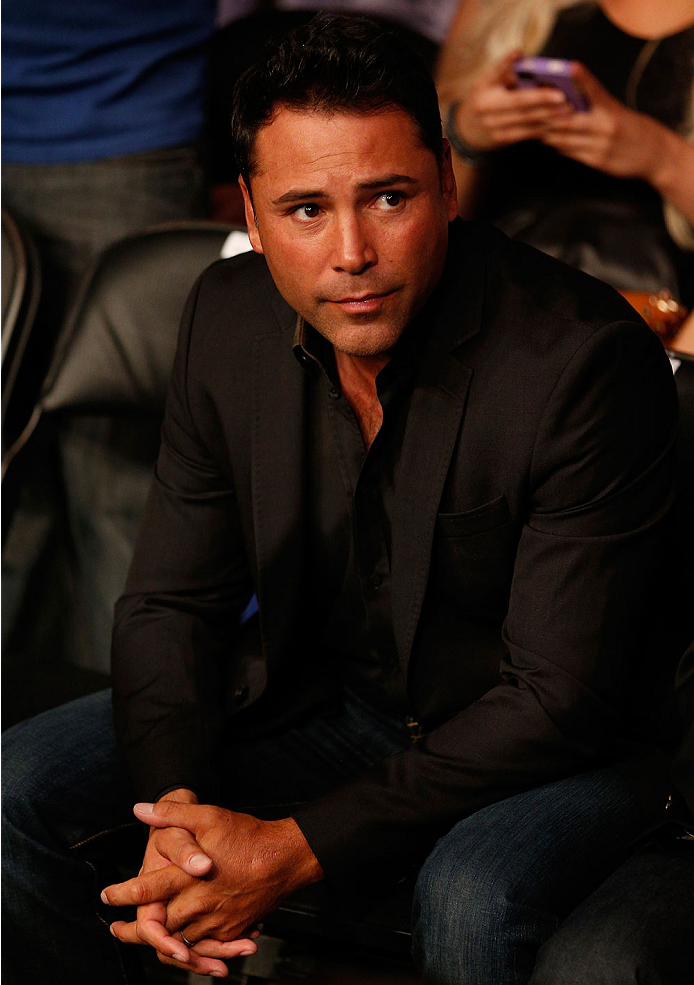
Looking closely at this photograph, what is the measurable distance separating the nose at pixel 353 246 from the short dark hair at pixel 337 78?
4.3 inches


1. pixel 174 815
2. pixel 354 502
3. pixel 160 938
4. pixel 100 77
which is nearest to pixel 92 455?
pixel 100 77

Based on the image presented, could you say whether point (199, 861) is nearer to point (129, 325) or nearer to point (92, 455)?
point (129, 325)

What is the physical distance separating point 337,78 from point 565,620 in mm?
594

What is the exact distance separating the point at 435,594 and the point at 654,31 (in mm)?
1193

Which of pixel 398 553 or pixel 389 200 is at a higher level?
pixel 389 200

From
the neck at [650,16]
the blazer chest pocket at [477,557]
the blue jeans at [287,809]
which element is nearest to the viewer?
the blue jeans at [287,809]

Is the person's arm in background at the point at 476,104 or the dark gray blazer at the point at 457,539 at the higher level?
the person's arm in background at the point at 476,104

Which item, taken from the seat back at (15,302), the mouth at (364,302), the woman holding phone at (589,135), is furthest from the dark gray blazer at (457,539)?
the woman holding phone at (589,135)

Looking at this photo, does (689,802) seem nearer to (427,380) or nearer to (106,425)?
(427,380)

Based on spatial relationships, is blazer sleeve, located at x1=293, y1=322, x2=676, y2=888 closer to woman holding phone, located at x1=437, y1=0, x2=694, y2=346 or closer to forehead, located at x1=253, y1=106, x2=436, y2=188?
forehead, located at x1=253, y1=106, x2=436, y2=188

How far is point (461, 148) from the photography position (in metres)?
2.08

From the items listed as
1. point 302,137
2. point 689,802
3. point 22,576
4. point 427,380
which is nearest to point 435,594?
point 427,380

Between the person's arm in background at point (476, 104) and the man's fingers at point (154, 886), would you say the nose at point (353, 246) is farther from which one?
the person's arm in background at point (476, 104)

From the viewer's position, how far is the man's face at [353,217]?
1.16 meters
